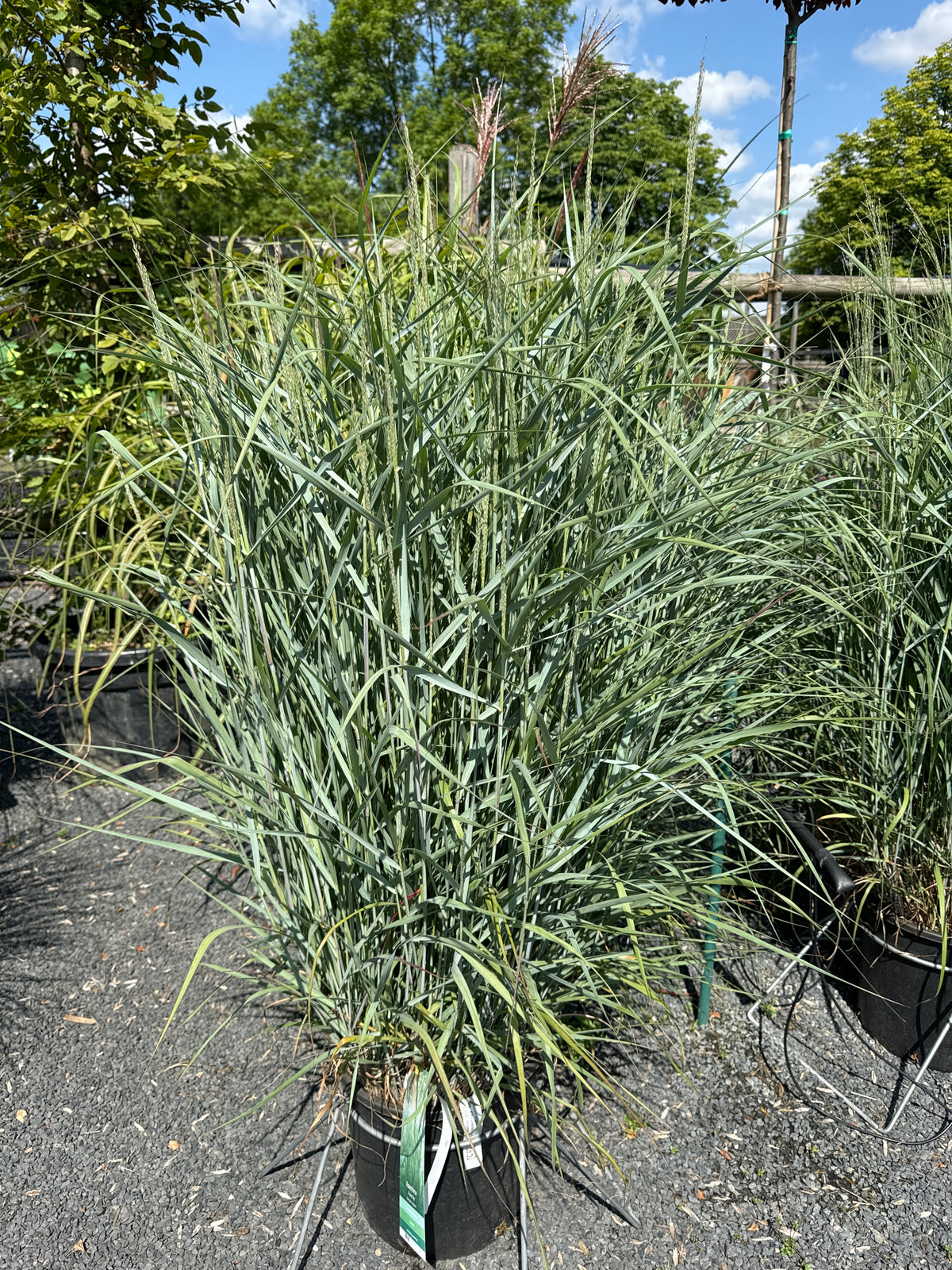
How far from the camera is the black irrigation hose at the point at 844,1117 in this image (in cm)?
156

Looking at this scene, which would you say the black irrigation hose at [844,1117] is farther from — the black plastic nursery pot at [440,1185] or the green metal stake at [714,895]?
the black plastic nursery pot at [440,1185]

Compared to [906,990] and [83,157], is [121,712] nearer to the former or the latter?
[83,157]

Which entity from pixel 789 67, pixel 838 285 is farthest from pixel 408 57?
pixel 838 285

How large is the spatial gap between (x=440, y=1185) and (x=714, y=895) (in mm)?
612

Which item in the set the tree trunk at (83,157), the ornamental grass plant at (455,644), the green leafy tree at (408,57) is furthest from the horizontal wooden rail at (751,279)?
the green leafy tree at (408,57)

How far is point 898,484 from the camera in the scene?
1.71m

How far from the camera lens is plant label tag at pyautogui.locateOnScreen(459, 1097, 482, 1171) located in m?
1.18

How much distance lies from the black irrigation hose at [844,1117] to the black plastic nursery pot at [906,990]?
0.03 m

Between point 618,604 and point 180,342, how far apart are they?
72 cm

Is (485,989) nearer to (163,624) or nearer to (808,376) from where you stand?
(163,624)

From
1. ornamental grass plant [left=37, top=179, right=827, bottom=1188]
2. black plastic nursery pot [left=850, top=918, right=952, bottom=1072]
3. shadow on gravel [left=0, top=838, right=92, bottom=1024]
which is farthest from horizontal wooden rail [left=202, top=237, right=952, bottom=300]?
shadow on gravel [left=0, top=838, right=92, bottom=1024]

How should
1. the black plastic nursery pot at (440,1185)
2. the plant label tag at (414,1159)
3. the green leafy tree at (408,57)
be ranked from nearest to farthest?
the plant label tag at (414,1159)
the black plastic nursery pot at (440,1185)
the green leafy tree at (408,57)

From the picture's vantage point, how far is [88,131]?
9.88ft

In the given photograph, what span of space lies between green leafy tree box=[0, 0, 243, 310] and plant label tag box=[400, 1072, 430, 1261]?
97.0 inches
